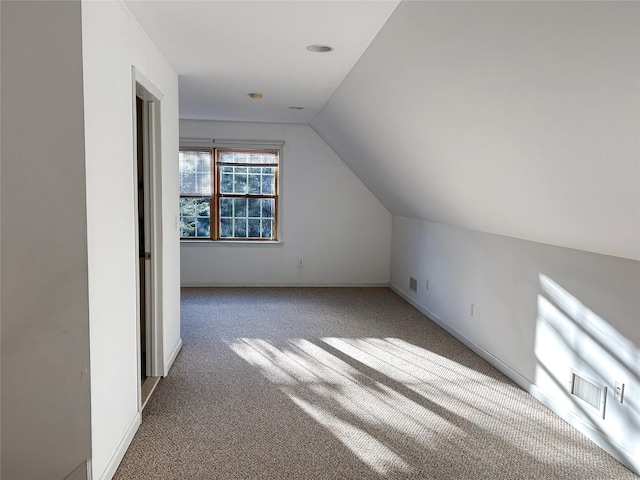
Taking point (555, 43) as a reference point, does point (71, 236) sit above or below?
below

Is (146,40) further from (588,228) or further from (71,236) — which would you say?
(588,228)

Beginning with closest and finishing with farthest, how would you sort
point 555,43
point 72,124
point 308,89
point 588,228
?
point 555,43 → point 72,124 → point 588,228 → point 308,89

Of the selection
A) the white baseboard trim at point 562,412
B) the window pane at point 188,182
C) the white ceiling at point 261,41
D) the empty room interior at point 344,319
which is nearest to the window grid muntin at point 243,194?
the window pane at point 188,182

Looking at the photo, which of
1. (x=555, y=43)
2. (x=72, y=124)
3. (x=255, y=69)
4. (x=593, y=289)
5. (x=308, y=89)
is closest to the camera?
(x=555, y=43)

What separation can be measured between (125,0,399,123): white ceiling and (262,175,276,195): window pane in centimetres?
213

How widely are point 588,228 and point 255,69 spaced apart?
8.74ft

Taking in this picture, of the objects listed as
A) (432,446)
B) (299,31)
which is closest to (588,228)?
(432,446)

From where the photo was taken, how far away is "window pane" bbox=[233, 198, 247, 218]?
7297mm

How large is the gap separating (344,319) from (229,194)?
268 centimetres

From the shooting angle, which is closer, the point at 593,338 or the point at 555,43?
the point at 555,43

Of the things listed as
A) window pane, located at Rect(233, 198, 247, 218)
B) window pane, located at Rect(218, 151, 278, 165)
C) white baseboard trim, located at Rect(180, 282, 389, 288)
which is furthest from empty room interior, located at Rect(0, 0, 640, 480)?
window pane, located at Rect(233, 198, 247, 218)

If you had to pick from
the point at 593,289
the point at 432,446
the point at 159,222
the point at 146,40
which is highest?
the point at 146,40

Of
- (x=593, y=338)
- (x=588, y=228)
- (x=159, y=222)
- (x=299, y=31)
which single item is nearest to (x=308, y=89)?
(x=299, y=31)

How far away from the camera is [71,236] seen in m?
2.12
